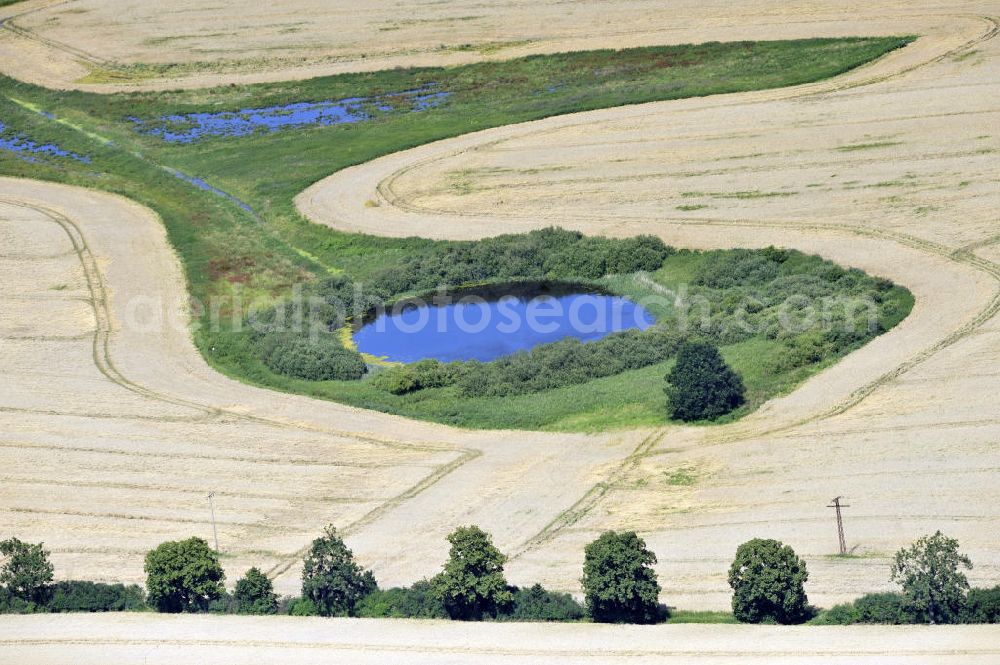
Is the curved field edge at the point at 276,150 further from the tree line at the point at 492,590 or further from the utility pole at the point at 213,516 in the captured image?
the tree line at the point at 492,590

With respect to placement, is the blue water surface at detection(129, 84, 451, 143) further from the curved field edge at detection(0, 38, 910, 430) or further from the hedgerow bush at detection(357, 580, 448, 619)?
the hedgerow bush at detection(357, 580, 448, 619)

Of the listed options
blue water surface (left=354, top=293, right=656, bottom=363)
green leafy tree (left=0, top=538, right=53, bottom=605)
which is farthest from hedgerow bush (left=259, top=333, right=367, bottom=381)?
green leafy tree (left=0, top=538, right=53, bottom=605)

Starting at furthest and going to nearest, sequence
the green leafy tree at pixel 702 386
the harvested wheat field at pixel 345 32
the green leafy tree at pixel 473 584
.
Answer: the harvested wheat field at pixel 345 32 < the green leafy tree at pixel 702 386 < the green leafy tree at pixel 473 584

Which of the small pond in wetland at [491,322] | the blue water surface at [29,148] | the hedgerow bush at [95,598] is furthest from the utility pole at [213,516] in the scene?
the blue water surface at [29,148]

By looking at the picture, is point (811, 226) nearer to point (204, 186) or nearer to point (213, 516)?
point (213, 516)

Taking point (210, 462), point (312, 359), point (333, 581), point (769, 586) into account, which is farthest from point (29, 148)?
point (769, 586)

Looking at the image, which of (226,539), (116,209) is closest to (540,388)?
(226,539)

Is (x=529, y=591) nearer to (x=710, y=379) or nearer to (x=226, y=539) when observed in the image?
(x=226, y=539)
